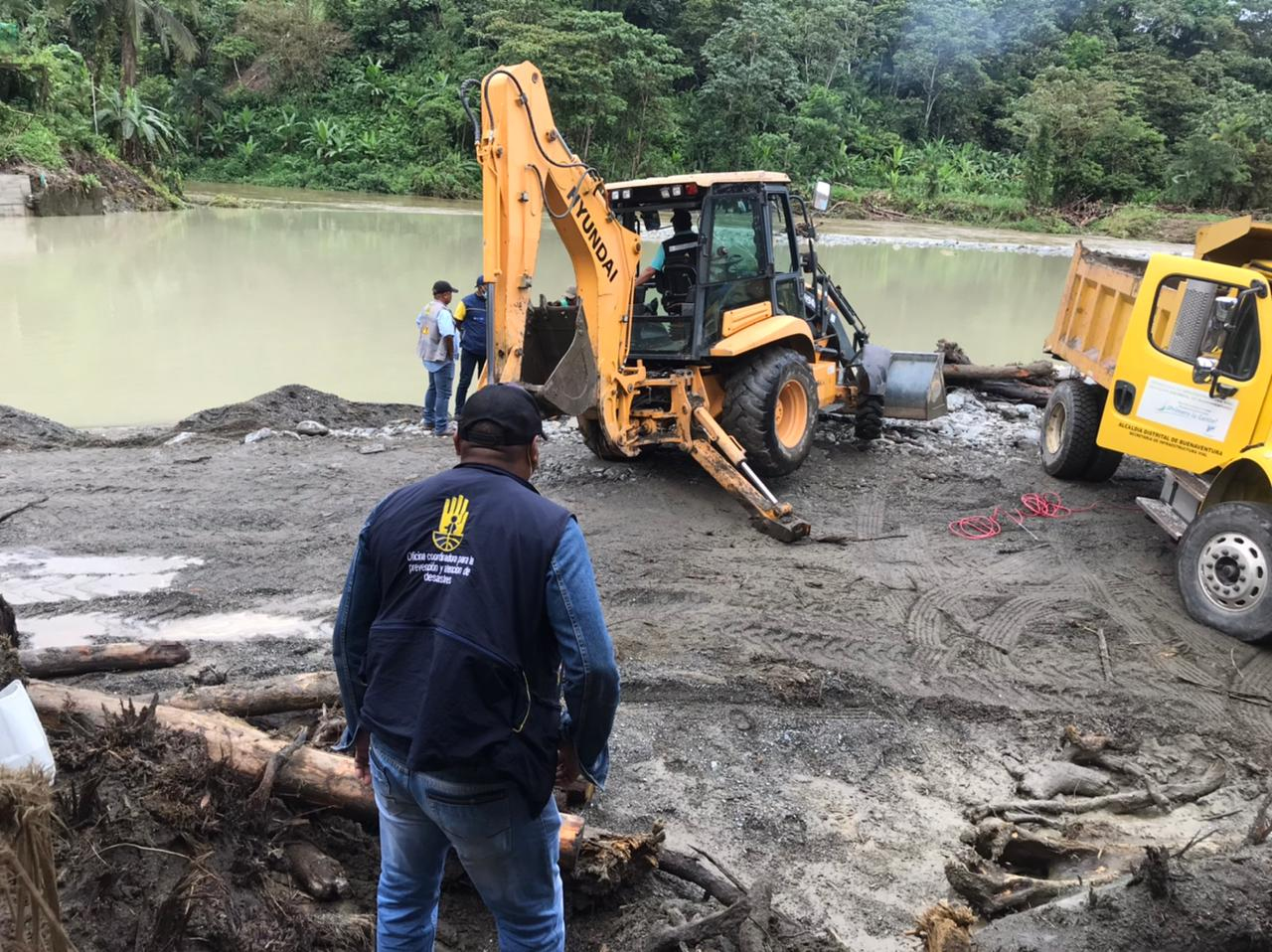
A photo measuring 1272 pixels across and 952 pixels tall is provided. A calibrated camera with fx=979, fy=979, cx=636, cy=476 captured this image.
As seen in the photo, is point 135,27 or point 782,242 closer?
point 782,242

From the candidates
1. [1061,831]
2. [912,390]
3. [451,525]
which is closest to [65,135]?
[912,390]

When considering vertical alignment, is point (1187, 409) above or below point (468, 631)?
below

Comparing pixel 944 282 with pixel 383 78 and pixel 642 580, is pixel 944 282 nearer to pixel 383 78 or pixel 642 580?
pixel 642 580

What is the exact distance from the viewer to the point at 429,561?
231cm

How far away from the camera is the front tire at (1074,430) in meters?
8.33

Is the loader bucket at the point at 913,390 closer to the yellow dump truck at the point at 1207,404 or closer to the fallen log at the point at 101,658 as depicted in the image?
the yellow dump truck at the point at 1207,404

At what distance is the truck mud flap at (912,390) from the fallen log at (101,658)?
6813 mm

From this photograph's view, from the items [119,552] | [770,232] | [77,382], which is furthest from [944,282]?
[119,552]

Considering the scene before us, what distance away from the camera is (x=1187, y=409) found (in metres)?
6.38

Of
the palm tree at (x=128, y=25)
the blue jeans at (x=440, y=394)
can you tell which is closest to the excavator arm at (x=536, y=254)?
the blue jeans at (x=440, y=394)

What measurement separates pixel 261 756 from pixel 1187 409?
5.89 meters

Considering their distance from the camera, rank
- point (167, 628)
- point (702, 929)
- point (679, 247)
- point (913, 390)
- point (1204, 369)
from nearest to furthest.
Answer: point (702, 929) < point (167, 628) < point (1204, 369) < point (679, 247) < point (913, 390)

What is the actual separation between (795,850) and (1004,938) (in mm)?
1155

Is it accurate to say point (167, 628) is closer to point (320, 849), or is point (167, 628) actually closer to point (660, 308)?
point (320, 849)
